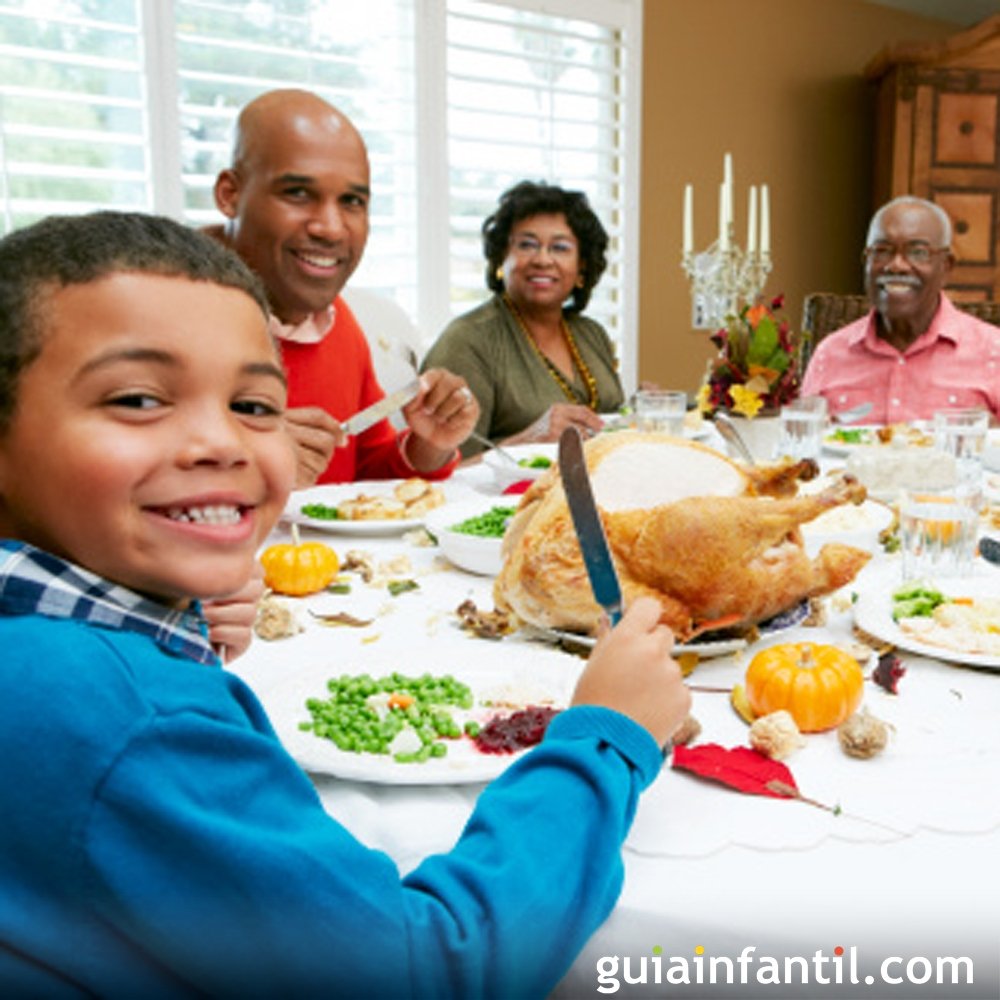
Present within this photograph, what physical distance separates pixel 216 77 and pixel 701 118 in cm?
283

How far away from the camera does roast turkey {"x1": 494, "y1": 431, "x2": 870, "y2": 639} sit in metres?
1.07

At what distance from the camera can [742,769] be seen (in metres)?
0.85

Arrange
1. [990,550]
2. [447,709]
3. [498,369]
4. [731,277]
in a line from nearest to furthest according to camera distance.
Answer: [447,709] → [990,550] → [498,369] → [731,277]

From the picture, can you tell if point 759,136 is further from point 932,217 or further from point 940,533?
point 940,533

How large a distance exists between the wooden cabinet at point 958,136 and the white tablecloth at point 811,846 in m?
4.73

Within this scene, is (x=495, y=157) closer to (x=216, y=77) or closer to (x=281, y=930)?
(x=216, y=77)

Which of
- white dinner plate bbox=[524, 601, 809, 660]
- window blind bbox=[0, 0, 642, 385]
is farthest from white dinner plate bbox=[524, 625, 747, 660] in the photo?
window blind bbox=[0, 0, 642, 385]

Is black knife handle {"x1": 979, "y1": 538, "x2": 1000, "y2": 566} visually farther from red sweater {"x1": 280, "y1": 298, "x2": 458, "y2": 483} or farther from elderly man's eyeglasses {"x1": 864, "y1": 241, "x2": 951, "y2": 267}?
elderly man's eyeglasses {"x1": 864, "y1": 241, "x2": 951, "y2": 267}

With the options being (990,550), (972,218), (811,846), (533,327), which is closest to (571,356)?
(533,327)

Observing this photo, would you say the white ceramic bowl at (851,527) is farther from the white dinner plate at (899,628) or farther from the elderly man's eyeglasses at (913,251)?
the elderly man's eyeglasses at (913,251)

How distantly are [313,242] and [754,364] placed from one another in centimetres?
111

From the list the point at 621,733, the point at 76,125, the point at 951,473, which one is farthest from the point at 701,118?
the point at 621,733

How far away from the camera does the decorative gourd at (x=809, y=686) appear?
0.93m

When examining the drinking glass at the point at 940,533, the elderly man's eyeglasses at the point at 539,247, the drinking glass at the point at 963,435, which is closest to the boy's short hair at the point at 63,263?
the drinking glass at the point at 940,533
